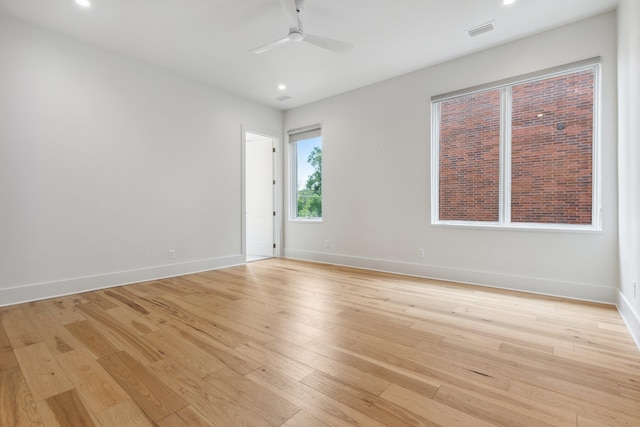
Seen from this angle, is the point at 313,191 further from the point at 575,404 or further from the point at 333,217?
the point at 575,404

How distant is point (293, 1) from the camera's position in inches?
96.3

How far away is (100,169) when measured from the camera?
3486 mm

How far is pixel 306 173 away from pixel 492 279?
3515mm

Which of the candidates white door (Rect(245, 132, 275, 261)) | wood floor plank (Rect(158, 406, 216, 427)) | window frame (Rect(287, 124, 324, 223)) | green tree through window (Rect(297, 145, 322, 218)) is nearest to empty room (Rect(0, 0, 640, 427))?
wood floor plank (Rect(158, 406, 216, 427))

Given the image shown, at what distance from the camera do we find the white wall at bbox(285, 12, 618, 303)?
9.57 feet

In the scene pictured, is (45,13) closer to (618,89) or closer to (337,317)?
(337,317)

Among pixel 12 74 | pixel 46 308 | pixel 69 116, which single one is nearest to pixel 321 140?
pixel 69 116

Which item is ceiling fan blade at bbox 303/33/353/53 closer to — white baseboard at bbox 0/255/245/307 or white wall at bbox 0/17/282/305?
white wall at bbox 0/17/282/305

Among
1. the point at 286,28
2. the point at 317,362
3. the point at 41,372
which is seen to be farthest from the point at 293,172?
the point at 41,372

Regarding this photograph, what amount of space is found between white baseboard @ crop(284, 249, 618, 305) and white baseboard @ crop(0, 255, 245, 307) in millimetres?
2153

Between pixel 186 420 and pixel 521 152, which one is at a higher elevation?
pixel 521 152

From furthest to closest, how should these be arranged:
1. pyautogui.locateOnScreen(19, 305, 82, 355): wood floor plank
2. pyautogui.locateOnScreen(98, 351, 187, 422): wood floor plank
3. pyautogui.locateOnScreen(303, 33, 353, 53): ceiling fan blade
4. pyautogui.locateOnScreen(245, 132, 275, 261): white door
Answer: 1. pyautogui.locateOnScreen(245, 132, 275, 261): white door
2. pyautogui.locateOnScreen(303, 33, 353, 53): ceiling fan blade
3. pyautogui.locateOnScreen(19, 305, 82, 355): wood floor plank
4. pyautogui.locateOnScreen(98, 351, 187, 422): wood floor plank

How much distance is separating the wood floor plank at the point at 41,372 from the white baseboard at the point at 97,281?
4.54ft

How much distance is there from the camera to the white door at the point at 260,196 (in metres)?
5.83
